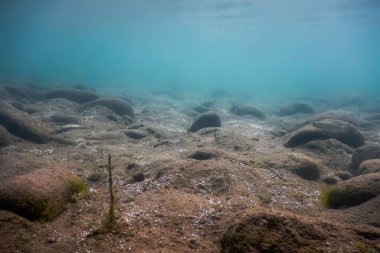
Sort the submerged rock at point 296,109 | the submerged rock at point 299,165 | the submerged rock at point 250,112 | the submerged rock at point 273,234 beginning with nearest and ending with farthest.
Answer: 1. the submerged rock at point 273,234
2. the submerged rock at point 299,165
3. the submerged rock at point 250,112
4. the submerged rock at point 296,109

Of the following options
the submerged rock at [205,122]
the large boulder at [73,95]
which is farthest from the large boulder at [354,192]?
the large boulder at [73,95]

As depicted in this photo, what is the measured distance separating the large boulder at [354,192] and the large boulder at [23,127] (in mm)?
14726

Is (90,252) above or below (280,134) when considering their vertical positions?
above

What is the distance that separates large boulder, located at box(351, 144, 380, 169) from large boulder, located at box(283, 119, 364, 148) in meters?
2.89

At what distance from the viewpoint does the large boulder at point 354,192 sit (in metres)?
8.61

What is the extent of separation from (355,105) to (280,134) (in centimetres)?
3203

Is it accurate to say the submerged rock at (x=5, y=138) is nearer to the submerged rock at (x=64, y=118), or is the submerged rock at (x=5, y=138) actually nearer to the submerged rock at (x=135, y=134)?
the submerged rock at (x=135, y=134)

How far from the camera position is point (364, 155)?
1405cm

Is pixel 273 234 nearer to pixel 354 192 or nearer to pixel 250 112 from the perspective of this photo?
pixel 354 192

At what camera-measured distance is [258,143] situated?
18078 mm

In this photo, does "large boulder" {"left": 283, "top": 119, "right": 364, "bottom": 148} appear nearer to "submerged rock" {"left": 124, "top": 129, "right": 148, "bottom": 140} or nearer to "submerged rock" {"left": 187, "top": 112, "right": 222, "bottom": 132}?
"submerged rock" {"left": 187, "top": 112, "right": 222, "bottom": 132}

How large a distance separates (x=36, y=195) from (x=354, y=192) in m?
8.89

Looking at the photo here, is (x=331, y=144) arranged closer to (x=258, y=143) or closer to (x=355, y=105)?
(x=258, y=143)

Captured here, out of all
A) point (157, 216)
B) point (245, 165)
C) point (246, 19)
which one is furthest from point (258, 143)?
point (246, 19)
